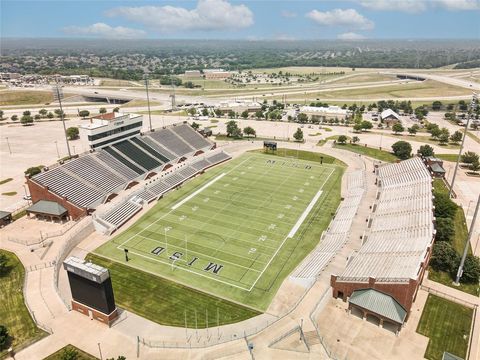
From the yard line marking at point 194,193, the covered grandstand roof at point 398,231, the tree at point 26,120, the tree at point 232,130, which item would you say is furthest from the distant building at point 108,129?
the tree at point 26,120

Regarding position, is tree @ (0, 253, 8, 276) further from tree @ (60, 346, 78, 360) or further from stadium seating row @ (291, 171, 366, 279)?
stadium seating row @ (291, 171, 366, 279)

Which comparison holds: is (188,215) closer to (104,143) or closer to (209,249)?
(209,249)

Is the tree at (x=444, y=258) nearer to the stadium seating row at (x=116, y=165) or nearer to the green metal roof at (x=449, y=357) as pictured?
the green metal roof at (x=449, y=357)

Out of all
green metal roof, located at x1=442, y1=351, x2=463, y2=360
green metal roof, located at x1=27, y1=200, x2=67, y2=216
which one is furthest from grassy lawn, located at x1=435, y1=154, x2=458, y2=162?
green metal roof, located at x1=27, y1=200, x2=67, y2=216

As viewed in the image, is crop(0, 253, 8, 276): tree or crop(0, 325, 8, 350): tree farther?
crop(0, 253, 8, 276): tree

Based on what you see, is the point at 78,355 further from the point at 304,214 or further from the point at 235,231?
the point at 304,214
